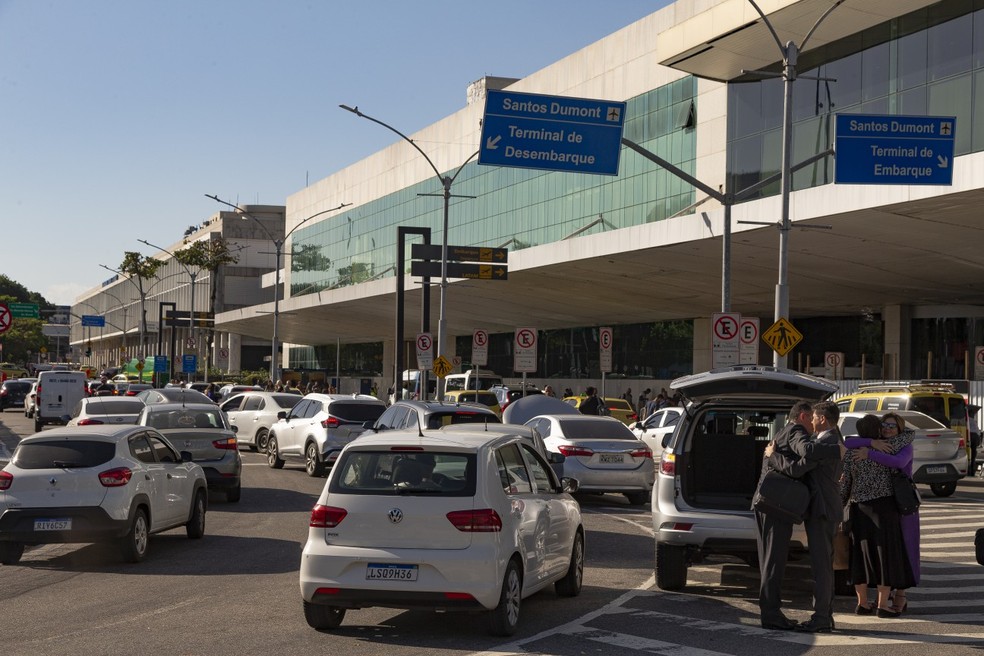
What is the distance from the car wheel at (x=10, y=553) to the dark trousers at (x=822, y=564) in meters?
8.53

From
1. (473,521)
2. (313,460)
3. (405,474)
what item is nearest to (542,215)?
(313,460)

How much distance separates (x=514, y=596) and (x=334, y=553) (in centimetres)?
140

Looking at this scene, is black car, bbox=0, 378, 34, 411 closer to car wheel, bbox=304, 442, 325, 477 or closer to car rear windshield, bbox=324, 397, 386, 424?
car wheel, bbox=304, 442, 325, 477

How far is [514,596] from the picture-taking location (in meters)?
9.62

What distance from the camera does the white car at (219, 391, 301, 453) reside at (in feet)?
105

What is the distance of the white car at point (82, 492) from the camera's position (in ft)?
43.5

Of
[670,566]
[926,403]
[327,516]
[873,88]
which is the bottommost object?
[670,566]

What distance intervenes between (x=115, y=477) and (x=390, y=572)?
5.43 meters

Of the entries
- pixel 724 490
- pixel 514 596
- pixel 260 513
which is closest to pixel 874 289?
pixel 260 513

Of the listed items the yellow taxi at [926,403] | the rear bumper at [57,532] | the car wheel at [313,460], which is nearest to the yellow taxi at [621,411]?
the yellow taxi at [926,403]

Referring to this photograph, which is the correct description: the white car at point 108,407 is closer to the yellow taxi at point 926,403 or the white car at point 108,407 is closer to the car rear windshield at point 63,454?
the car rear windshield at point 63,454

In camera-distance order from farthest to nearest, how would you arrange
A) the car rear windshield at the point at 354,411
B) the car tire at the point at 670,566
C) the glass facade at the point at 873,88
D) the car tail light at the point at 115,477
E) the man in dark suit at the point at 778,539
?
the glass facade at the point at 873,88 → the car rear windshield at the point at 354,411 → the car tail light at the point at 115,477 → the car tire at the point at 670,566 → the man in dark suit at the point at 778,539

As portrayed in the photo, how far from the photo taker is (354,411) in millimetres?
25797

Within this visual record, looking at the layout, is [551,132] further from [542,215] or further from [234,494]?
[542,215]
